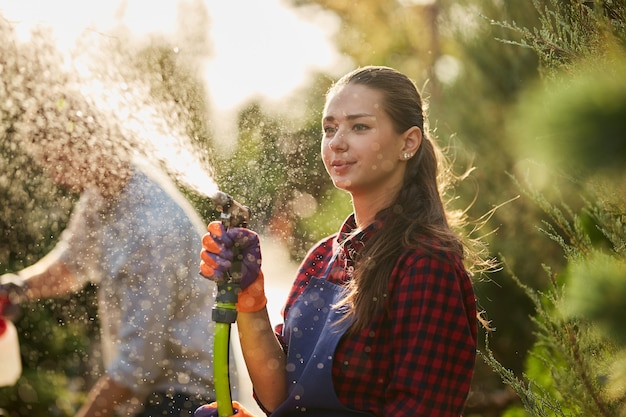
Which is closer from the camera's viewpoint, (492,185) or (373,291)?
(373,291)

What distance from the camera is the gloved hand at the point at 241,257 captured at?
6.07 ft

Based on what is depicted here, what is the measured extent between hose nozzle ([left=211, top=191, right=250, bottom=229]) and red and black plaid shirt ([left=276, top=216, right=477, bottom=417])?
0.41 m

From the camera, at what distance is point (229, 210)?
1939 mm

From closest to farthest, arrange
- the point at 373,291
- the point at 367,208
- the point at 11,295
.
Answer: the point at 373,291, the point at 367,208, the point at 11,295

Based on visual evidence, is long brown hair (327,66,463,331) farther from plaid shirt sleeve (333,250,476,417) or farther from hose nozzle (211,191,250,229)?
hose nozzle (211,191,250,229)

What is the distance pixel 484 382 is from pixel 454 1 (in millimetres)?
2747

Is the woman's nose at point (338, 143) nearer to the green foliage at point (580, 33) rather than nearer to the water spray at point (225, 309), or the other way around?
the water spray at point (225, 309)

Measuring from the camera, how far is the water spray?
1.89 metres

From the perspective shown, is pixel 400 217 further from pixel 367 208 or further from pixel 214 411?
pixel 214 411

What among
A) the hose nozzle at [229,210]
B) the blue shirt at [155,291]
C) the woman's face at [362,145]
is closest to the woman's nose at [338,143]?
the woman's face at [362,145]

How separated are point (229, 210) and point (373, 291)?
43cm

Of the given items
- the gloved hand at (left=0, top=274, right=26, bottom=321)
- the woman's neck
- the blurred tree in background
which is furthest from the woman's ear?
the gloved hand at (left=0, top=274, right=26, bottom=321)

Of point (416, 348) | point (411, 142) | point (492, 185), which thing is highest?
point (492, 185)

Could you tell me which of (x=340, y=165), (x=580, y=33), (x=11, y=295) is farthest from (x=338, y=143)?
(x=11, y=295)
